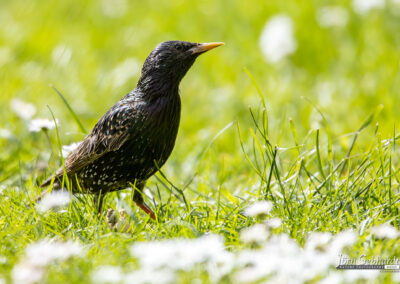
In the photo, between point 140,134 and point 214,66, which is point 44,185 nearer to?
point 140,134

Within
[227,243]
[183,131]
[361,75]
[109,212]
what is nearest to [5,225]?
[109,212]

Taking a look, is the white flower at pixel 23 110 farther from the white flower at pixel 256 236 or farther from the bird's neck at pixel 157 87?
the white flower at pixel 256 236

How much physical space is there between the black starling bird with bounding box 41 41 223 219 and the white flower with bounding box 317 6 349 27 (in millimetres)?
3496

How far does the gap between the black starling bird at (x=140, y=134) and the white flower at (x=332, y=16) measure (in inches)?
138

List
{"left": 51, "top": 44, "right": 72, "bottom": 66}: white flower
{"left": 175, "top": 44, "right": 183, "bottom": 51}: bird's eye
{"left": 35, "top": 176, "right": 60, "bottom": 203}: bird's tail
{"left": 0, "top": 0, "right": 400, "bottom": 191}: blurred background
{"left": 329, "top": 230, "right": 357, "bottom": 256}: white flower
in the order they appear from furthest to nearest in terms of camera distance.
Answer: {"left": 51, "top": 44, "right": 72, "bottom": 66}: white flower < {"left": 0, "top": 0, "right": 400, "bottom": 191}: blurred background < {"left": 175, "top": 44, "right": 183, "bottom": 51}: bird's eye < {"left": 35, "top": 176, "right": 60, "bottom": 203}: bird's tail < {"left": 329, "top": 230, "right": 357, "bottom": 256}: white flower

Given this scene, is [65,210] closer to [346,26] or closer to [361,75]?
[361,75]

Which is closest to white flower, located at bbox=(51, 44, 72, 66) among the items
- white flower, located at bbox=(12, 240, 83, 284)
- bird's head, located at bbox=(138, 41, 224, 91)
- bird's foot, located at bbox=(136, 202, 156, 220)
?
bird's head, located at bbox=(138, 41, 224, 91)

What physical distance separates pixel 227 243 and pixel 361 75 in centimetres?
408

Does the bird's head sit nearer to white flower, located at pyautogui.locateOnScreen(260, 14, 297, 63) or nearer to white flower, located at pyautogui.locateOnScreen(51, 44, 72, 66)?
white flower, located at pyautogui.locateOnScreen(260, 14, 297, 63)

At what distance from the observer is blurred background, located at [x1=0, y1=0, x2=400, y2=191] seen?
224 inches

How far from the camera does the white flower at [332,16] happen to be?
7.19 meters

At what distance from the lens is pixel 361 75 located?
674cm

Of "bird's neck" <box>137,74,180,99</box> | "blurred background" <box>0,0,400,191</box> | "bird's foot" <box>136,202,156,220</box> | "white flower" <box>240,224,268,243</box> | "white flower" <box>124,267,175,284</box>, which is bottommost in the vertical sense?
"white flower" <box>124,267,175,284</box>

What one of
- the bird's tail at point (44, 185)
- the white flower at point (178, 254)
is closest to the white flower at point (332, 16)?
the bird's tail at point (44, 185)
